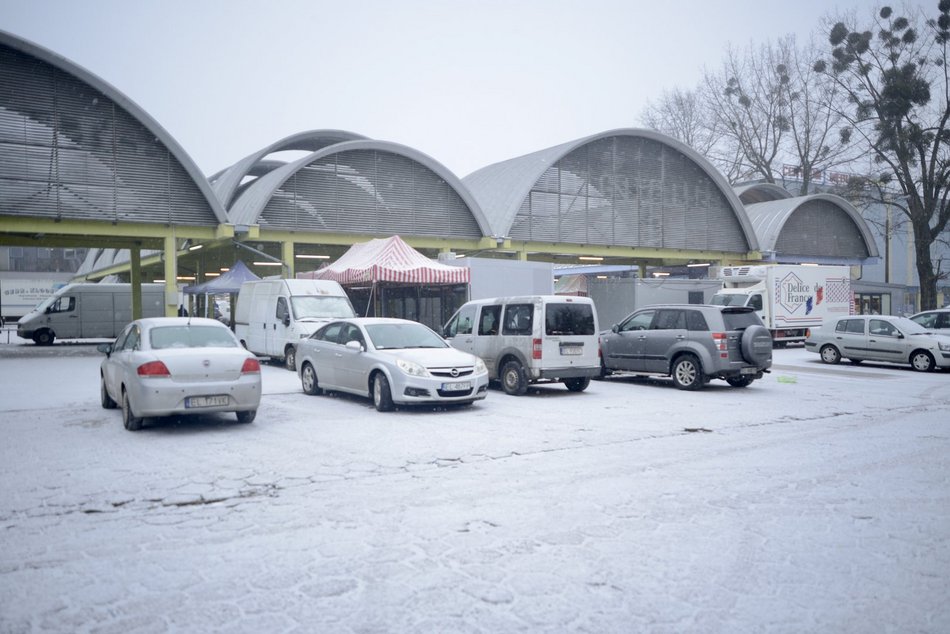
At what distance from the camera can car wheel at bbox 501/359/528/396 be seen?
13125 mm

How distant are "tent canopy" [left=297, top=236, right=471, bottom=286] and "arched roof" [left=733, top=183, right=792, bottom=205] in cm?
2730

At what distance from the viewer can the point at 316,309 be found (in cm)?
1850

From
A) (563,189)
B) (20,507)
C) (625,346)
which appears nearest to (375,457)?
(20,507)

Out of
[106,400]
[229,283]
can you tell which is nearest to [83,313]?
[229,283]

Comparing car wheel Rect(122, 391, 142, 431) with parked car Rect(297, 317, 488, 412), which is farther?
parked car Rect(297, 317, 488, 412)

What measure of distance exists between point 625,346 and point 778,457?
7.95 metres

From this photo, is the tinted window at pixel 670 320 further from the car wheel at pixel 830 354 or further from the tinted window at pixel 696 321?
the car wheel at pixel 830 354

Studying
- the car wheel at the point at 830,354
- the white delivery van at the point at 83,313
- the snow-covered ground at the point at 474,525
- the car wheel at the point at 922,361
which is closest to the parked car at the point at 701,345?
the snow-covered ground at the point at 474,525

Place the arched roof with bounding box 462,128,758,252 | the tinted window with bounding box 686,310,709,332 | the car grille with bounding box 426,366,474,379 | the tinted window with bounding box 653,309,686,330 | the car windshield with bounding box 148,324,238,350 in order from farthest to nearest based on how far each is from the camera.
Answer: the arched roof with bounding box 462,128,758,252 → the tinted window with bounding box 653,309,686,330 → the tinted window with bounding box 686,310,709,332 → the car grille with bounding box 426,366,474,379 → the car windshield with bounding box 148,324,238,350

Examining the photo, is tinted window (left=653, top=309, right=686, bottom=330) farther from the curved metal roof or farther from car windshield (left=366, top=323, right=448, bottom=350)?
the curved metal roof

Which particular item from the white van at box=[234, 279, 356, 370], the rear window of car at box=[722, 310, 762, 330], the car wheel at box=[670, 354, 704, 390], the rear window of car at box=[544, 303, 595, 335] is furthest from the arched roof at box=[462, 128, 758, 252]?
the rear window of car at box=[544, 303, 595, 335]

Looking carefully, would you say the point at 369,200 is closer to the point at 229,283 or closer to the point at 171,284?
the point at 229,283

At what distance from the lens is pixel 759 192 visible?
44.5 meters

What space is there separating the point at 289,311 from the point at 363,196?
10041 millimetres
